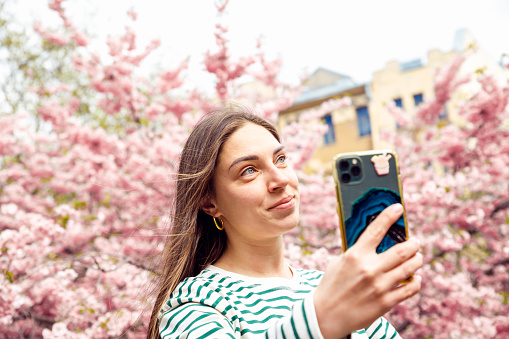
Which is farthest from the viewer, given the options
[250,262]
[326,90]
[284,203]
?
[326,90]

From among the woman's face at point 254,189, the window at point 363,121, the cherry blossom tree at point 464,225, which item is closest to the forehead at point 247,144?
the woman's face at point 254,189

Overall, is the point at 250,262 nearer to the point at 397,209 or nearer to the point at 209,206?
the point at 209,206

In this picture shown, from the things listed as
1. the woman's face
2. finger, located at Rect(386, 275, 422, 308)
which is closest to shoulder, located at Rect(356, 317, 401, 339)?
the woman's face

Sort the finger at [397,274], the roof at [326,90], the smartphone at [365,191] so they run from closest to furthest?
1. the finger at [397,274]
2. the smartphone at [365,191]
3. the roof at [326,90]

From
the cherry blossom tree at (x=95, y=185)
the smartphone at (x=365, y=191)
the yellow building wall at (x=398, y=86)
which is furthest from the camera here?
the yellow building wall at (x=398, y=86)

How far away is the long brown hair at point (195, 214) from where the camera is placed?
1542 mm

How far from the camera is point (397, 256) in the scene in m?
0.83

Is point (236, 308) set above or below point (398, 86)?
below

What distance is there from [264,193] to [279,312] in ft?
1.23

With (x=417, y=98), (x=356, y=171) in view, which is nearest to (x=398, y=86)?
(x=417, y=98)

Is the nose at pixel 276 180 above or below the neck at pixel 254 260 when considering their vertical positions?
above

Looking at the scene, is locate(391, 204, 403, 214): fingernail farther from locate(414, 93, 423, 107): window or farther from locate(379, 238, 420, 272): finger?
locate(414, 93, 423, 107): window

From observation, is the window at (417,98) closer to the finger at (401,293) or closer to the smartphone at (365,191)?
the smartphone at (365,191)

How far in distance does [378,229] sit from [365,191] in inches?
8.0
